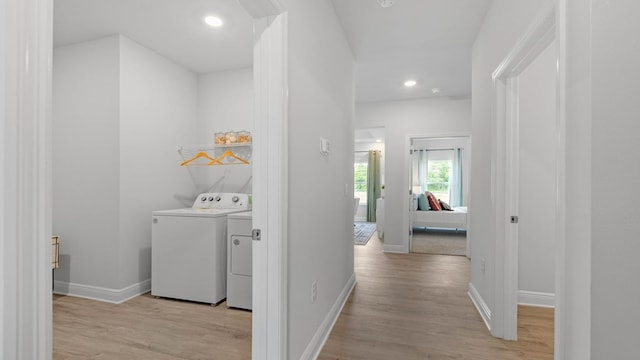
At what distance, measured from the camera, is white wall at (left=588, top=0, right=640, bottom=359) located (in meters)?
0.81

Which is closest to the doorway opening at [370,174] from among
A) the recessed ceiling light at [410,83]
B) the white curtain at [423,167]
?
the white curtain at [423,167]

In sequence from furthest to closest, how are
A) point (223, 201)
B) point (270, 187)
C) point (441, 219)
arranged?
point (441, 219)
point (223, 201)
point (270, 187)

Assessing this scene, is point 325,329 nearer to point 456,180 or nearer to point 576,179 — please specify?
point 576,179

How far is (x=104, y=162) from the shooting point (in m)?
2.80

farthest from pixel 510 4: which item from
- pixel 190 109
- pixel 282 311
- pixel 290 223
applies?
pixel 190 109

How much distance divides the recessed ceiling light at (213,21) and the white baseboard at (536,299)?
12.2 ft

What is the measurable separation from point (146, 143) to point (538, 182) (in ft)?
12.9

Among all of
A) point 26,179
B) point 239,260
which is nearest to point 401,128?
point 239,260

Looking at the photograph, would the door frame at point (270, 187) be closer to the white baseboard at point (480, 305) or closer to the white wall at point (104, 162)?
the white baseboard at point (480, 305)

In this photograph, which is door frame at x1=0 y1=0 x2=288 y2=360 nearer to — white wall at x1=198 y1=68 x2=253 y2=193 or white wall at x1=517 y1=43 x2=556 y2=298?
white wall at x1=198 y1=68 x2=253 y2=193

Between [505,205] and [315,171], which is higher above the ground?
[315,171]

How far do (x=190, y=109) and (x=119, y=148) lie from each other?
1.07 meters

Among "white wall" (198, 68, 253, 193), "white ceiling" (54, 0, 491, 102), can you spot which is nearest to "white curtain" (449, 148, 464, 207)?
"white ceiling" (54, 0, 491, 102)

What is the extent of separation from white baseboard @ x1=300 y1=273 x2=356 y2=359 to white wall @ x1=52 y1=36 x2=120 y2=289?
2045 mm
